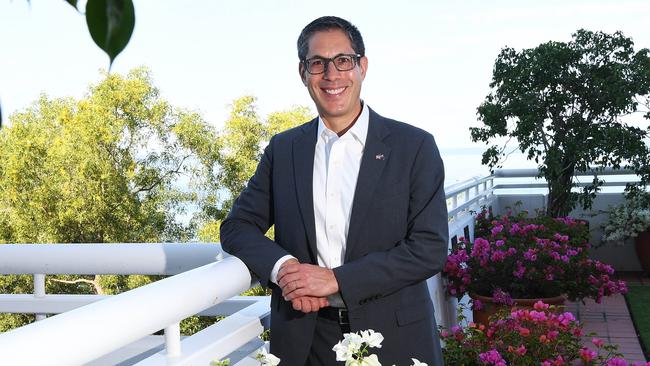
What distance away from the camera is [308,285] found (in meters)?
1.74

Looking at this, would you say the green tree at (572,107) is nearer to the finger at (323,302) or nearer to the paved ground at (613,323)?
the paved ground at (613,323)

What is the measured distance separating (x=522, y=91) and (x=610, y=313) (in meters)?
2.71

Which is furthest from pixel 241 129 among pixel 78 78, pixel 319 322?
pixel 319 322

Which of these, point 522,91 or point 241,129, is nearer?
point 522,91

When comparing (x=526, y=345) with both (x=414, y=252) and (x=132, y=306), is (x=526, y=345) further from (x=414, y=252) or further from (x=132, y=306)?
(x=132, y=306)

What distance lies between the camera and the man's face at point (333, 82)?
190 cm

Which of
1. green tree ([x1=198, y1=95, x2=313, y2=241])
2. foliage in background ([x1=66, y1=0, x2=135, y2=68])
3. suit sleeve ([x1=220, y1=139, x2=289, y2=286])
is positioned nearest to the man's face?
suit sleeve ([x1=220, y1=139, x2=289, y2=286])

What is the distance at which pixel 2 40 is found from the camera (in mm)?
711

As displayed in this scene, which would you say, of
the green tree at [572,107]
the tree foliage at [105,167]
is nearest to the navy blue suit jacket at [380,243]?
the green tree at [572,107]

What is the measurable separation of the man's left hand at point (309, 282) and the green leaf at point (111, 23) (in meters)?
1.36

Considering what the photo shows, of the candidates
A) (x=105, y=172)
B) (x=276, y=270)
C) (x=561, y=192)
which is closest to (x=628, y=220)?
(x=561, y=192)

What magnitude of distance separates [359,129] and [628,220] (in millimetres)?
6731

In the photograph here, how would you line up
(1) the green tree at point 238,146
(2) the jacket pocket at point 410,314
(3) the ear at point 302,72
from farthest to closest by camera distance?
(1) the green tree at point 238,146 < (3) the ear at point 302,72 < (2) the jacket pocket at point 410,314

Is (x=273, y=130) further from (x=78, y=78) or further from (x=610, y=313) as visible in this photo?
(x=610, y=313)
